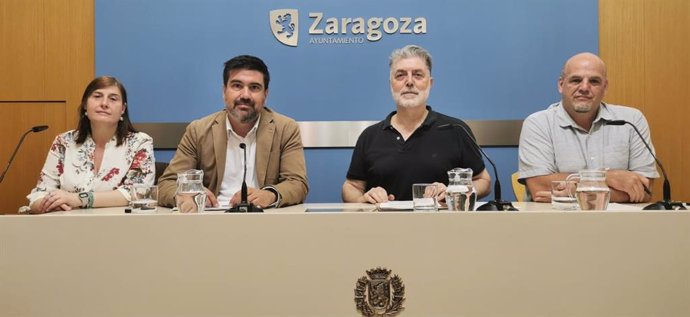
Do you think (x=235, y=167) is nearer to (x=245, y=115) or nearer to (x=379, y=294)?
(x=245, y=115)

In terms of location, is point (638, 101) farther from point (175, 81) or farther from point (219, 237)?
point (219, 237)

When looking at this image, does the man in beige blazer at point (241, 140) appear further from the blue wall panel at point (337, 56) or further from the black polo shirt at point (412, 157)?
the blue wall panel at point (337, 56)

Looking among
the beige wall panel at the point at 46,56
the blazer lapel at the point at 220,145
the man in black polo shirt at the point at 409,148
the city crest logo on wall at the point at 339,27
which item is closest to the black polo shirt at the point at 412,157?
the man in black polo shirt at the point at 409,148

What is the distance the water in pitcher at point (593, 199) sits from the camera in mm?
1460

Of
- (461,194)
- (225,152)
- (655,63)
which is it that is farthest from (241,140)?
(655,63)

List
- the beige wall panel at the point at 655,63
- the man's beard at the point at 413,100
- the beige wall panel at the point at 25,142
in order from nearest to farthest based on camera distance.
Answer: the man's beard at the point at 413,100 → the beige wall panel at the point at 655,63 → the beige wall panel at the point at 25,142

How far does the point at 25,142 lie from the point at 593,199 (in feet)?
11.1

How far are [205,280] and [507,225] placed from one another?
26.5 inches

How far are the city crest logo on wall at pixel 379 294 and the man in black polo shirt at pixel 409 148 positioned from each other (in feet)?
4.14

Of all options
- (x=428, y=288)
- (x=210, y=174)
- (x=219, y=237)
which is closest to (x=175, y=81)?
(x=210, y=174)

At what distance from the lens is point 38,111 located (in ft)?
11.5

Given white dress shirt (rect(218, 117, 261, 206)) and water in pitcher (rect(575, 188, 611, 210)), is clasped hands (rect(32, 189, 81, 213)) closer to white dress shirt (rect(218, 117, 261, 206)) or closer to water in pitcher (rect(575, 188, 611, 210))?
white dress shirt (rect(218, 117, 261, 206))

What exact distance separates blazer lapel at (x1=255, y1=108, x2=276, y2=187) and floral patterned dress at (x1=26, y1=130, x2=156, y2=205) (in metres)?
0.51

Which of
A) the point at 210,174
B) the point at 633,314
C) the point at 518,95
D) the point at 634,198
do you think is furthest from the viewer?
the point at 518,95
